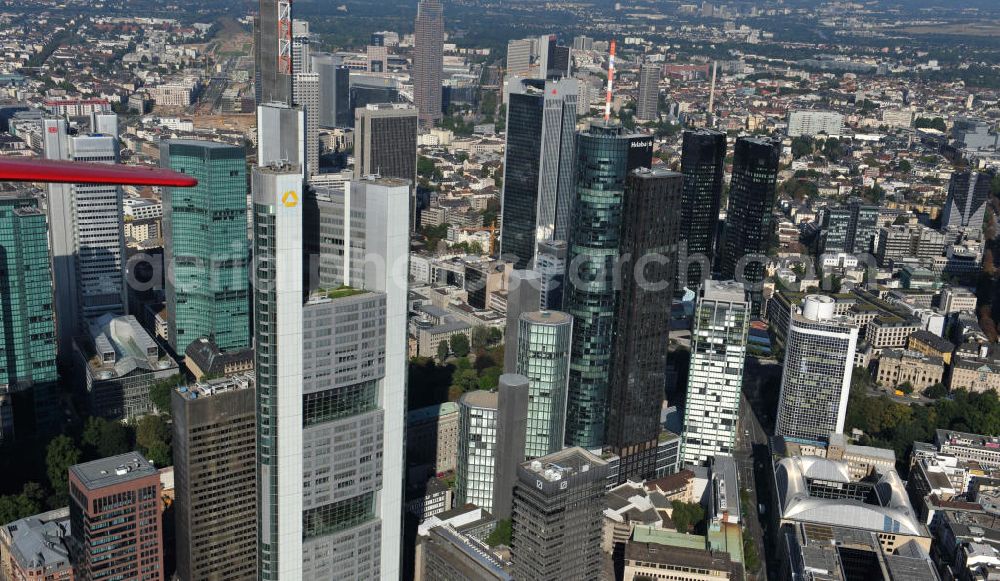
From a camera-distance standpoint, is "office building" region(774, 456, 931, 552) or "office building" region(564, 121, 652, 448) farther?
"office building" region(564, 121, 652, 448)

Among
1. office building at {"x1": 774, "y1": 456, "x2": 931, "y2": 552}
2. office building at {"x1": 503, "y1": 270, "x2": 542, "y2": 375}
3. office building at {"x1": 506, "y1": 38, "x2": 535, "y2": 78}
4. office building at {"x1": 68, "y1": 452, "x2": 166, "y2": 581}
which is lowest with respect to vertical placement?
office building at {"x1": 774, "y1": 456, "x2": 931, "y2": 552}

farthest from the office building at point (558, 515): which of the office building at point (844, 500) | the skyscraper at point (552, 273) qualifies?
the skyscraper at point (552, 273)

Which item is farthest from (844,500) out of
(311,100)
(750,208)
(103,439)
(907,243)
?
(311,100)

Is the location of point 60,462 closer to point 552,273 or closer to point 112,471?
point 112,471

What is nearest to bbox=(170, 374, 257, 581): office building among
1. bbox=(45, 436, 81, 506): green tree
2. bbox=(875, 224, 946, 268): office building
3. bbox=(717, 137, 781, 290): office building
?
bbox=(45, 436, 81, 506): green tree

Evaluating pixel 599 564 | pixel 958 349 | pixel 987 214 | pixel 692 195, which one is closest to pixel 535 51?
pixel 987 214

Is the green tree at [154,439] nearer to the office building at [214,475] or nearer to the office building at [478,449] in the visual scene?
the office building at [214,475]

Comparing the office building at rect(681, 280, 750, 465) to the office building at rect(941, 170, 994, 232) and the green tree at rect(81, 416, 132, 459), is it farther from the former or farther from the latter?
the office building at rect(941, 170, 994, 232)
